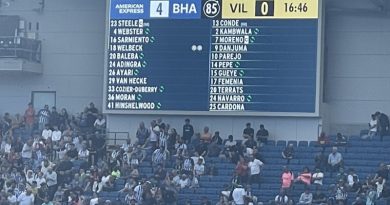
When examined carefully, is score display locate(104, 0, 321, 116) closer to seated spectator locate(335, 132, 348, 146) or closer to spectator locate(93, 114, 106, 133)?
seated spectator locate(335, 132, 348, 146)

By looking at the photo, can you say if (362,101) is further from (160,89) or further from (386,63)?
(160,89)

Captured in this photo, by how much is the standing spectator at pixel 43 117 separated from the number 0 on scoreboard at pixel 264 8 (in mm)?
6752

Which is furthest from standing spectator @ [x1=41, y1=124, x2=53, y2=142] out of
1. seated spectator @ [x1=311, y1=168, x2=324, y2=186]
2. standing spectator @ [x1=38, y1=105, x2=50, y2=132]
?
seated spectator @ [x1=311, y1=168, x2=324, y2=186]

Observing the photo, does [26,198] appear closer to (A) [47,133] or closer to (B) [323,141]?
(A) [47,133]

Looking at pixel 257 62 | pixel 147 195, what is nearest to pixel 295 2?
pixel 257 62

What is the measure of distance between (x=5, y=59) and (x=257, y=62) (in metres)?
7.41

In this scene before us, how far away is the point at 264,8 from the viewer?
32.9 m

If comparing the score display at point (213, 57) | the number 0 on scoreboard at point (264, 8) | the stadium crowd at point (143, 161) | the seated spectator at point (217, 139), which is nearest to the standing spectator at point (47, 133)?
the stadium crowd at point (143, 161)

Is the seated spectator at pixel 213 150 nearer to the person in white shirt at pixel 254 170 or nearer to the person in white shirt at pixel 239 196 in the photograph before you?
the person in white shirt at pixel 254 170

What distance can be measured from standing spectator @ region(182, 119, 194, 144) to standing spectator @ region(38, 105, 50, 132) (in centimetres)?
423

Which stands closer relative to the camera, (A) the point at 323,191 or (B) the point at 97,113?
(A) the point at 323,191

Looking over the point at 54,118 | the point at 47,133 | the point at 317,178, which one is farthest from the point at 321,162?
the point at 54,118

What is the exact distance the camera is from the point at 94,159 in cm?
3409

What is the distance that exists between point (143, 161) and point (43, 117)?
385cm
